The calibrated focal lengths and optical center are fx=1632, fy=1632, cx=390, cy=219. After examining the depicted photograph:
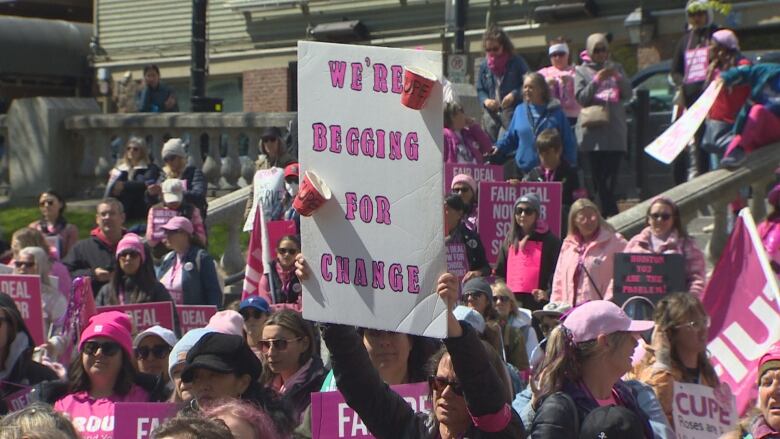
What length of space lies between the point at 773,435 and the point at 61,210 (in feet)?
29.0

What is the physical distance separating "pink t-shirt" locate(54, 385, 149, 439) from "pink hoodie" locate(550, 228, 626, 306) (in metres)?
3.86

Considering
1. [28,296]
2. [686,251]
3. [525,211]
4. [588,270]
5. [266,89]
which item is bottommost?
[28,296]

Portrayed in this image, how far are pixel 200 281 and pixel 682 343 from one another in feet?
15.8

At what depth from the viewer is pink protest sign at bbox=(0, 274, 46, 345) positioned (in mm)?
9820

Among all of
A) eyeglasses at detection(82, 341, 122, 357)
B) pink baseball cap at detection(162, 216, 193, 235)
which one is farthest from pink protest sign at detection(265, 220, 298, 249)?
eyeglasses at detection(82, 341, 122, 357)

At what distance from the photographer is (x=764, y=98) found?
40.3ft

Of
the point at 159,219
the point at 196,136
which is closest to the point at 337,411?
the point at 159,219

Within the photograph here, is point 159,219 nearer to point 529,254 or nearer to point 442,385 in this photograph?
point 529,254

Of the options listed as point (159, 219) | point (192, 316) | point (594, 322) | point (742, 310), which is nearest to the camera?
point (594, 322)

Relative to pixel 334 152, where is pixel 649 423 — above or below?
below

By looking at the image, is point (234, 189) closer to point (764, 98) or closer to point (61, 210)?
point (61, 210)

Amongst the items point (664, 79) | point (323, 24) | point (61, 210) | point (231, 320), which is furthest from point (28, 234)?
point (323, 24)

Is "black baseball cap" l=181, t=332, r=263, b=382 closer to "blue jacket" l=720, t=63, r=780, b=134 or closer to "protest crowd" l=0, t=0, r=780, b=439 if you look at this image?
"protest crowd" l=0, t=0, r=780, b=439

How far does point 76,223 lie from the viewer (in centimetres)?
1702
